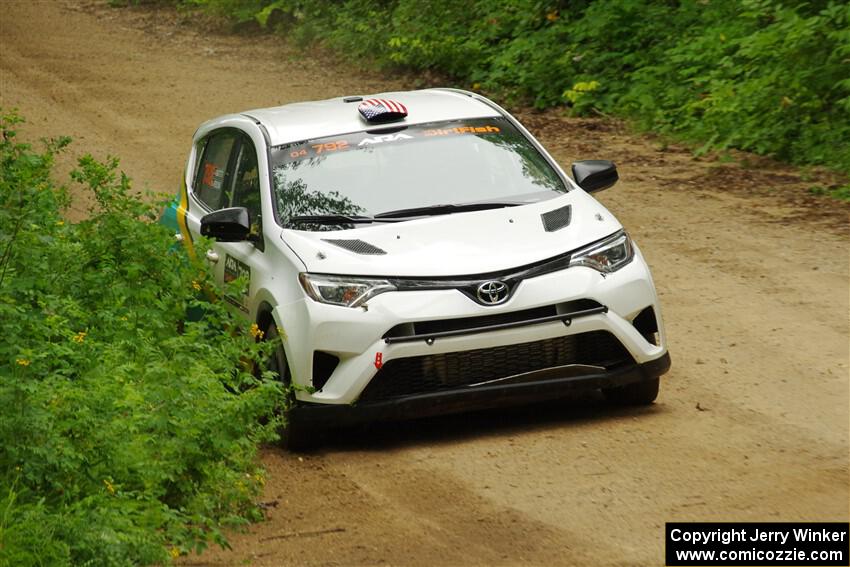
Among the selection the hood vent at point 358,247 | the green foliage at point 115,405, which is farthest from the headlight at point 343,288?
the green foliage at point 115,405

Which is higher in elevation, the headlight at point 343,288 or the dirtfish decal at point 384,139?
the dirtfish decal at point 384,139

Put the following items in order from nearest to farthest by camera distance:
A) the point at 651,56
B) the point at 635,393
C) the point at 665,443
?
the point at 665,443 → the point at 635,393 → the point at 651,56

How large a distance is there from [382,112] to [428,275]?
5.65 ft

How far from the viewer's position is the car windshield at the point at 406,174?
7973mm

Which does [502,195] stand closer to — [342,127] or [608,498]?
[342,127]

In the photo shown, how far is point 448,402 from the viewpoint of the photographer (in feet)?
23.8

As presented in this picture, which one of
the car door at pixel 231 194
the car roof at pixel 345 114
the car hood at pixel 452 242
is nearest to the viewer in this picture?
the car hood at pixel 452 242

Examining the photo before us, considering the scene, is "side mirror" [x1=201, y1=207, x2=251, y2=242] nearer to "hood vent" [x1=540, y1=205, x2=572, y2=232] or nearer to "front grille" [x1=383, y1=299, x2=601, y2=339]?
"front grille" [x1=383, y1=299, x2=601, y2=339]

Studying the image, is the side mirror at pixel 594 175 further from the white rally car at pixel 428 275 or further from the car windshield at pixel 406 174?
the car windshield at pixel 406 174

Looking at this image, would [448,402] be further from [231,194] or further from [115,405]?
[231,194]

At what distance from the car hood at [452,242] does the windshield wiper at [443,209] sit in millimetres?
93

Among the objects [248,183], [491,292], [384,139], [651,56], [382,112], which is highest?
[382,112]

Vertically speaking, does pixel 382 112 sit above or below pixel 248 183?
above
